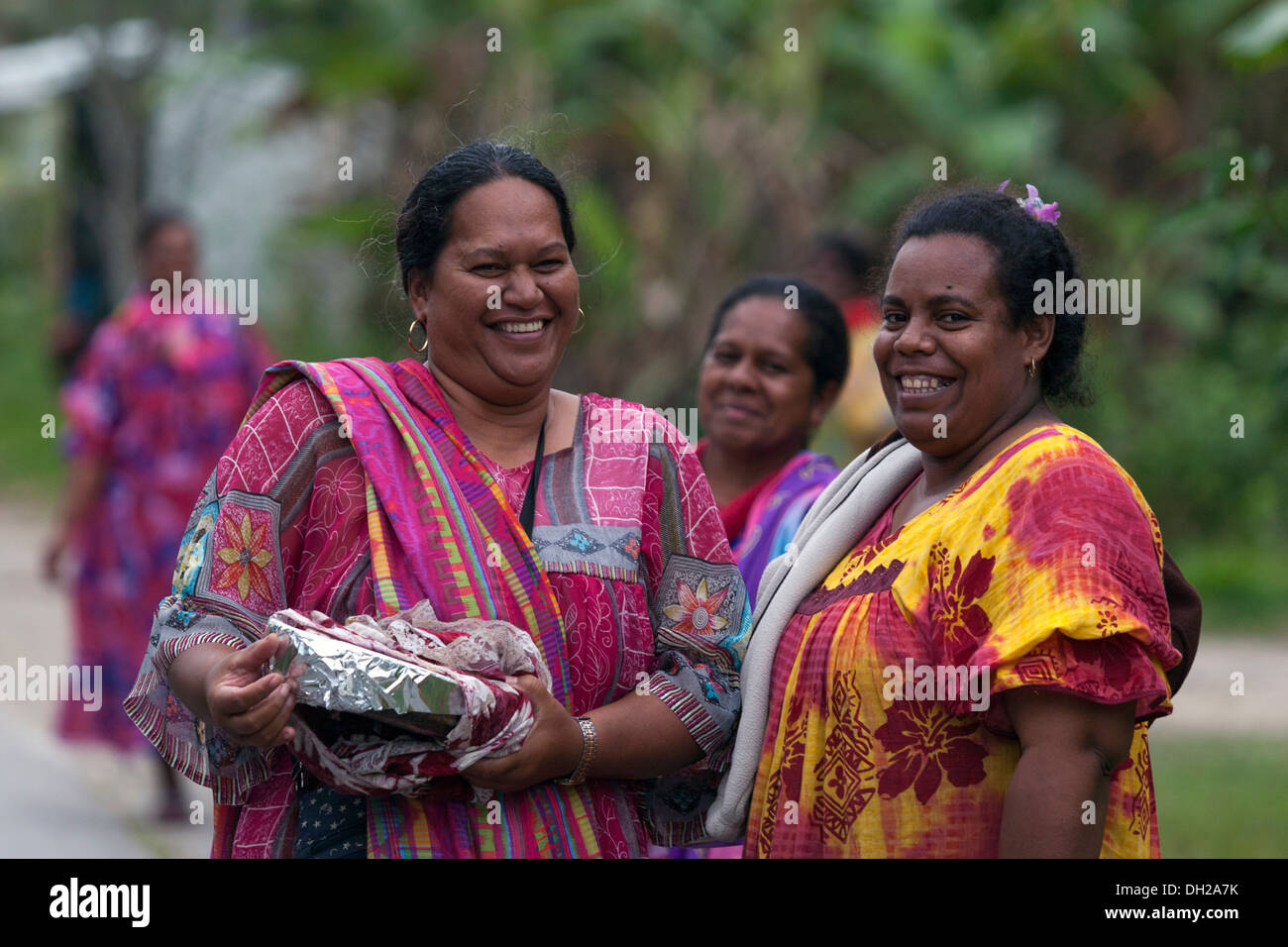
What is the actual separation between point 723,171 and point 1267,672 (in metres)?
4.84

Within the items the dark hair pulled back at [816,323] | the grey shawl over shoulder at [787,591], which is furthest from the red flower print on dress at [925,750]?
the dark hair pulled back at [816,323]

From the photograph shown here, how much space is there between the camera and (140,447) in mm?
6750

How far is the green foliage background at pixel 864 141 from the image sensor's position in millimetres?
10914

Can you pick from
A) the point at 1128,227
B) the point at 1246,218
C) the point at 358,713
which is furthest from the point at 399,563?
the point at 1128,227

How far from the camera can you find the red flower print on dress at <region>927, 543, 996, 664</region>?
2.56 metres

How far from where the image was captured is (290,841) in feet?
9.16

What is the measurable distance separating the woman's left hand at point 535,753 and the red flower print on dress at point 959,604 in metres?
0.65

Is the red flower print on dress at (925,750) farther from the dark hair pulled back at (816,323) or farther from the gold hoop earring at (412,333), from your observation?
the dark hair pulled back at (816,323)

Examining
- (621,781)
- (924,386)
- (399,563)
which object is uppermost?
(924,386)

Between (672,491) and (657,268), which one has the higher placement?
(657,268)

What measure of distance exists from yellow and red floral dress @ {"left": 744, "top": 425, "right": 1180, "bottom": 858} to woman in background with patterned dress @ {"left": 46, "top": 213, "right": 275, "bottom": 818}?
14.2ft

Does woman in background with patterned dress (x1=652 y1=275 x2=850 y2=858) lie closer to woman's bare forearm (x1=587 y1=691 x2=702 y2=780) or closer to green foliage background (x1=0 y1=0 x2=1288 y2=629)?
woman's bare forearm (x1=587 y1=691 x2=702 y2=780)

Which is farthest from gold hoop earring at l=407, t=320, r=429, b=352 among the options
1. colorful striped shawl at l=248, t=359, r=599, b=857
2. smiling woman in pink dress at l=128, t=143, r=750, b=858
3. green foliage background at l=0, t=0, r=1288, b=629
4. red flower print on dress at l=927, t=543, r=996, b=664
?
green foliage background at l=0, t=0, r=1288, b=629

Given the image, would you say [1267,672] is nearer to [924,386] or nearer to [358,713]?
[924,386]
